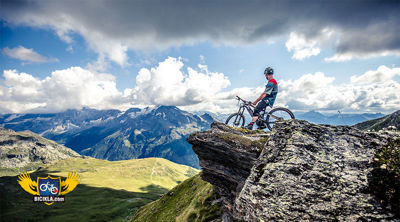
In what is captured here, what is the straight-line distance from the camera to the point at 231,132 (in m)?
19.5

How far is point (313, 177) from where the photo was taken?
756 centimetres

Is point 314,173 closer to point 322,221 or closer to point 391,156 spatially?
point 322,221

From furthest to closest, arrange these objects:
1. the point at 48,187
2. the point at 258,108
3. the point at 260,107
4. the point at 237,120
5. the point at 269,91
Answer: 1. the point at 48,187
2. the point at 237,120
3. the point at 258,108
4. the point at 260,107
5. the point at 269,91

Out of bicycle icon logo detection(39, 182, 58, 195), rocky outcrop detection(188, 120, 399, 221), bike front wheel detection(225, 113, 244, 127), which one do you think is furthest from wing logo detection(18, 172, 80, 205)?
rocky outcrop detection(188, 120, 399, 221)

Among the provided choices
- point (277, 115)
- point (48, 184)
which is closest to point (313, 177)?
point (277, 115)

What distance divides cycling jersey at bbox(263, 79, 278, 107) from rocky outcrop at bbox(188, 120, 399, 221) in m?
7.99

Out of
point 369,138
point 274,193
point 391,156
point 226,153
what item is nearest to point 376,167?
point 391,156

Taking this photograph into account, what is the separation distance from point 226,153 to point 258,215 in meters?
11.3

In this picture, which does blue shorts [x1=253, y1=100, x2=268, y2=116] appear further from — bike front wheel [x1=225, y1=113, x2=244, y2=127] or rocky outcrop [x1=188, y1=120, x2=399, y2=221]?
rocky outcrop [x1=188, y1=120, x2=399, y2=221]

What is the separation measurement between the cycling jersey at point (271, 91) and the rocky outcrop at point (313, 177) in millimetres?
7991

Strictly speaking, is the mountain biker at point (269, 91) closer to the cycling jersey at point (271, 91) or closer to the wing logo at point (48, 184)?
the cycling jersey at point (271, 91)

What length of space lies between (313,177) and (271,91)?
39.9ft

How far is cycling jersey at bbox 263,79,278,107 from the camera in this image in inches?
721

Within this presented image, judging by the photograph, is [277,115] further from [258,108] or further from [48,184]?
[48,184]
